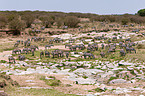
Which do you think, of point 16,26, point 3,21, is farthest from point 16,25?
point 3,21

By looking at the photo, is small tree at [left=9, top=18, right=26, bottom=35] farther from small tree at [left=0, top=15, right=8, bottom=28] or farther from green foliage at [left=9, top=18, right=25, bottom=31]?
small tree at [left=0, top=15, right=8, bottom=28]

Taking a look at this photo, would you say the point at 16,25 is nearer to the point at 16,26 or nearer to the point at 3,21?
the point at 16,26

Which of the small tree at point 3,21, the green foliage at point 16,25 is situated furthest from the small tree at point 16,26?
the small tree at point 3,21

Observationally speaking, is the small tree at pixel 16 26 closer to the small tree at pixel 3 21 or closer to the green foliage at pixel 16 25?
the green foliage at pixel 16 25

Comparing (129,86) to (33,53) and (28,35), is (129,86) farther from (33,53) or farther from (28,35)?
→ (28,35)

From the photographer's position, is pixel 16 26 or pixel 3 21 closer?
pixel 16 26

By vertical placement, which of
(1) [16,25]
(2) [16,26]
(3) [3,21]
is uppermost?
(3) [3,21]

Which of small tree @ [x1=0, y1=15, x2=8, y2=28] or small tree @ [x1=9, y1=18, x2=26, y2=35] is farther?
small tree @ [x1=0, y1=15, x2=8, y2=28]

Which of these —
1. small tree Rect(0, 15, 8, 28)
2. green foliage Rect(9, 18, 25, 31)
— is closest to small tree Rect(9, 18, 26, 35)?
green foliage Rect(9, 18, 25, 31)

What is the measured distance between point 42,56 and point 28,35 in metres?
14.5

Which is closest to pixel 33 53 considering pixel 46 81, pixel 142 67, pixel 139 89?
pixel 46 81

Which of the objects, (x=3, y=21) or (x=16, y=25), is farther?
(x=3, y=21)

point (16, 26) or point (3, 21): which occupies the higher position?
point (3, 21)

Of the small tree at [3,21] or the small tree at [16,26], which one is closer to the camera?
the small tree at [16,26]
